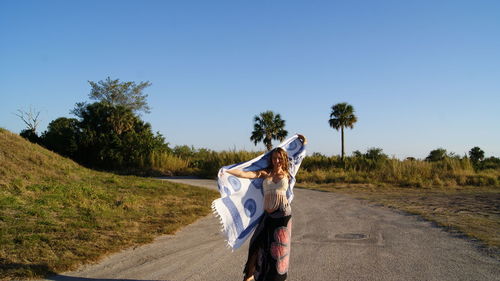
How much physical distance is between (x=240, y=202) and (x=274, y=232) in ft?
2.60

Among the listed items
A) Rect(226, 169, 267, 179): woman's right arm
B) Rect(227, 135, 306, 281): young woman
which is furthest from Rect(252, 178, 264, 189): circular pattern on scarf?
Rect(227, 135, 306, 281): young woman

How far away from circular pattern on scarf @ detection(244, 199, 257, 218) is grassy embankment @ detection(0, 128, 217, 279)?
2.90 metres

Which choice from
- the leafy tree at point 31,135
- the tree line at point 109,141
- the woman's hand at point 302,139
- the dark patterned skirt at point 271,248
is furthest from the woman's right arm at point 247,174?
the leafy tree at point 31,135

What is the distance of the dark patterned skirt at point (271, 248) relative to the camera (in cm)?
505

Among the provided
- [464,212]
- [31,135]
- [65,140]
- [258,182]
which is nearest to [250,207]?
[258,182]

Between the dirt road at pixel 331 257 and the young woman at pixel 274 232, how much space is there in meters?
0.68

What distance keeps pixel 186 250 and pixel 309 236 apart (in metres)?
2.95

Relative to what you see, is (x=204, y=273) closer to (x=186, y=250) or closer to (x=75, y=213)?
(x=186, y=250)

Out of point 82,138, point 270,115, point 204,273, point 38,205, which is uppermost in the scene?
point 270,115

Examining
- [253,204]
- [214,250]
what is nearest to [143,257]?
[214,250]

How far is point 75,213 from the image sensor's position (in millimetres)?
9758

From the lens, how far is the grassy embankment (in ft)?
21.3

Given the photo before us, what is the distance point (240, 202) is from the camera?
5.73m

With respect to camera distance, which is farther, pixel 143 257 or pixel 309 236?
pixel 309 236
